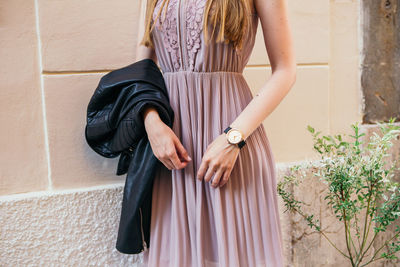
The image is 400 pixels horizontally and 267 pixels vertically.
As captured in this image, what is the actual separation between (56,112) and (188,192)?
893mm

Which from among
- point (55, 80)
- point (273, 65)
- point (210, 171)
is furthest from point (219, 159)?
point (55, 80)

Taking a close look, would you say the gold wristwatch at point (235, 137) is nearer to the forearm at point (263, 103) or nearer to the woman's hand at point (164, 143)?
the forearm at point (263, 103)

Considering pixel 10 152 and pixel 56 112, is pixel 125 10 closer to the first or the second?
pixel 56 112

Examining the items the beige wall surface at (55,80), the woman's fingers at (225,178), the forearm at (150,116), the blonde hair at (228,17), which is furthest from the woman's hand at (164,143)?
the beige wall surface at (55,80)

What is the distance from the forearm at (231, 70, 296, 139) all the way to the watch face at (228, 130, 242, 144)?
22mm

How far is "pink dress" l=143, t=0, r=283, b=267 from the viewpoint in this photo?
1.29 m

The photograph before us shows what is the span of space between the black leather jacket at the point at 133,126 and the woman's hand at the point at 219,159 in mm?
201

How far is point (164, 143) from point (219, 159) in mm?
208

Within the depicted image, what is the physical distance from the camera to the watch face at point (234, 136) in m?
1.22

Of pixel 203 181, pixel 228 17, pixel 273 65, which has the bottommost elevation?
pixel 203 181

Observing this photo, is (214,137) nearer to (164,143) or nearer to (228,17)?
(164,143)

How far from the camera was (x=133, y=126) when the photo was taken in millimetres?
1303

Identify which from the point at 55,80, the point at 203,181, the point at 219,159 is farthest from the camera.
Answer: the point at 55,80

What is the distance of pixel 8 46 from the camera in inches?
65.1
